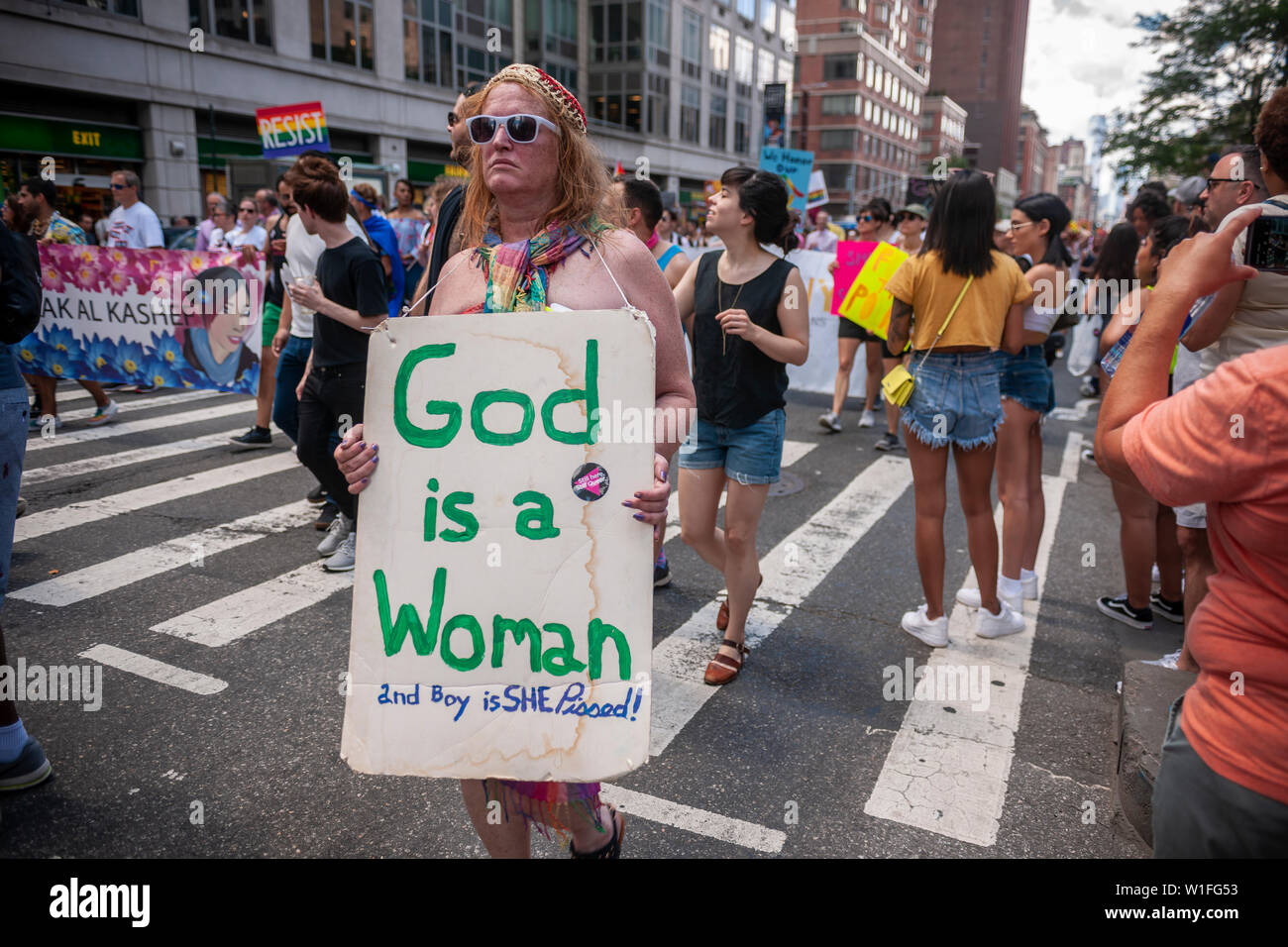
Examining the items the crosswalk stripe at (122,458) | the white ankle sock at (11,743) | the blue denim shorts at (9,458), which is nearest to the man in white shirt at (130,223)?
the crosswalk stripe at (122,458)

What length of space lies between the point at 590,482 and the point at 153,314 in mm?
9221

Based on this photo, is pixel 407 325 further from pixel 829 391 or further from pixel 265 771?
pixel 829 391

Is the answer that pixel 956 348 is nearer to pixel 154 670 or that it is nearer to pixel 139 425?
pixel 154 670

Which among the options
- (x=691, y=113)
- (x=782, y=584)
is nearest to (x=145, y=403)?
(x=782, y=584)

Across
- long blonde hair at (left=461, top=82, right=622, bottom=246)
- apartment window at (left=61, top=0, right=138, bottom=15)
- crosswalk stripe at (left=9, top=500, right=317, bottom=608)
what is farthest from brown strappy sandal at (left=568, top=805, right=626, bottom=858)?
apartment window at (left=61, top=0, right=138, bottom=15)

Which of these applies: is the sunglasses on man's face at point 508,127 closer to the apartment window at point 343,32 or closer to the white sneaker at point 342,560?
the white sneaker at point 342,560

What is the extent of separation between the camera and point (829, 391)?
11789mm

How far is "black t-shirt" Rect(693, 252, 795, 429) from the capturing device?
3801mm

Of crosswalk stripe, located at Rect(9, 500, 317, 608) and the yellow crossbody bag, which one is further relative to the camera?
crosswalk stripe, located at Rect(9, 500, 317, 608)

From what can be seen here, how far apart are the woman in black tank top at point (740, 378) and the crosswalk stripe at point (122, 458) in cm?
572

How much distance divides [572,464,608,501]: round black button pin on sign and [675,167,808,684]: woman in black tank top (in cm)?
204

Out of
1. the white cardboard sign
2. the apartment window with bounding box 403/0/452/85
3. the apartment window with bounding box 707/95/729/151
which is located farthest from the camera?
the apartment window with bounding box 707/95/729/151

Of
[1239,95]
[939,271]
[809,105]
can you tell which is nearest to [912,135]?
[809,105]

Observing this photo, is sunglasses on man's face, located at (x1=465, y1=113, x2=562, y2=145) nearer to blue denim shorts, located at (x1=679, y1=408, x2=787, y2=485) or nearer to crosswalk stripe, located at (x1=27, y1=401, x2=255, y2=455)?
blue denim shorts, located at (x1=679, y1=408, x2=787, y2=485)
